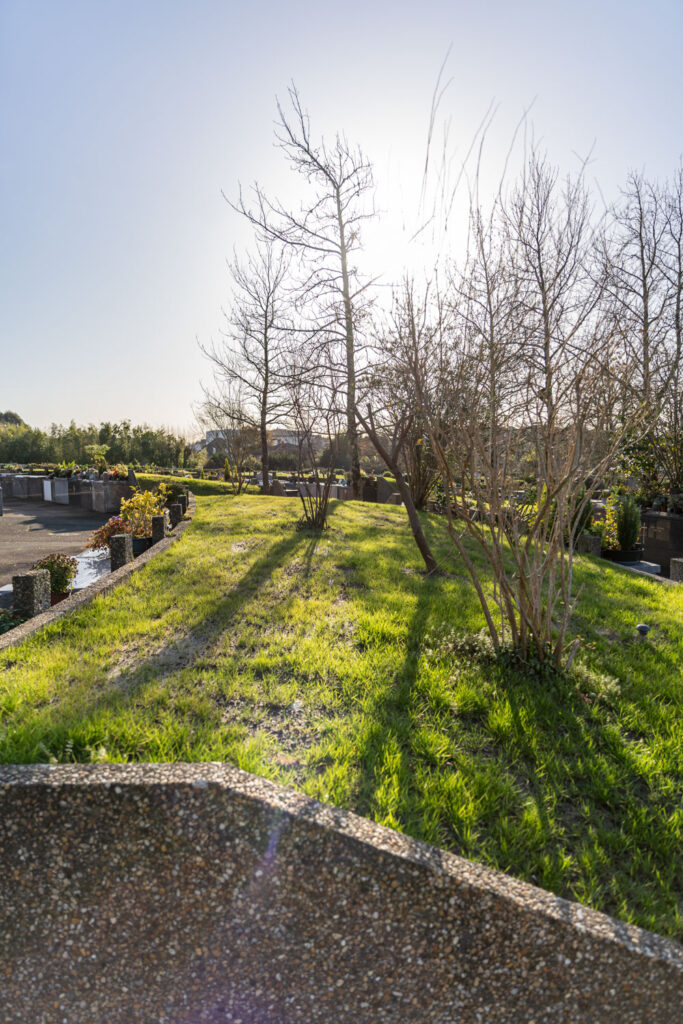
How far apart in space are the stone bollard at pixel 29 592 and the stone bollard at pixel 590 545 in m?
7.68

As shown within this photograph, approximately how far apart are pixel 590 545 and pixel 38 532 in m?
12.1

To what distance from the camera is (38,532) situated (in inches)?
455

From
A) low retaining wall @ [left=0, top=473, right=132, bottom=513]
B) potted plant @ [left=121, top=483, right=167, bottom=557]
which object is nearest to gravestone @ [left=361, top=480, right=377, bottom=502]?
low retaining wall @ [left=0, top=473, right=132, bottom=513]

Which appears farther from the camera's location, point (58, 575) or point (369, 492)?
point (369, 492)

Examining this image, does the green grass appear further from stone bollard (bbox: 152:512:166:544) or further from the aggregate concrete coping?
stone bollard (bbox: 152:512:166:544)

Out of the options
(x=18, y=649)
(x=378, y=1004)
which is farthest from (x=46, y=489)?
(x=378, y=1004)

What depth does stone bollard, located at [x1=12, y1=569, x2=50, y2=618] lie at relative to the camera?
170 inches

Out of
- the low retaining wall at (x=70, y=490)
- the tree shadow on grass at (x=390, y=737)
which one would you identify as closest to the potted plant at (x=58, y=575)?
the tree shadow on grass at (x=390, y=737)

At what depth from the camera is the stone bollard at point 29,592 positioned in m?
4.32

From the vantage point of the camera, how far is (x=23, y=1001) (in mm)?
1582

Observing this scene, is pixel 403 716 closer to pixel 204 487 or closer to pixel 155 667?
pixel 155 667

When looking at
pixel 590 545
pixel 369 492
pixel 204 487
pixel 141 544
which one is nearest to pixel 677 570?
pixel 590 545

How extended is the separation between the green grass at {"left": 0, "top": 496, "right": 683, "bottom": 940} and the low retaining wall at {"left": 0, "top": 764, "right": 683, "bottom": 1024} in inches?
8.5

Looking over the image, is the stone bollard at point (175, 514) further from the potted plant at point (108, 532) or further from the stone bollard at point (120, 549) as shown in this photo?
the stone bollard at point (120, 549)
